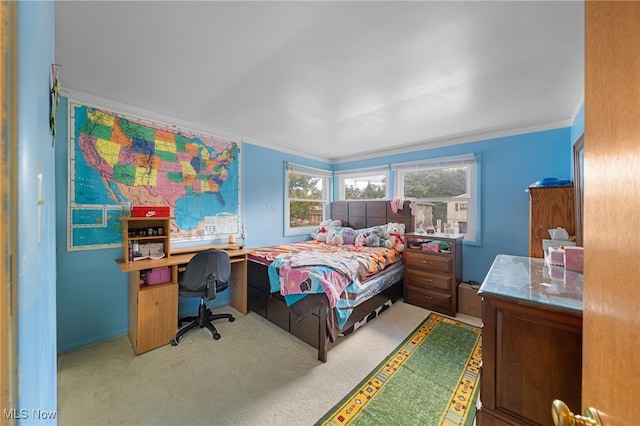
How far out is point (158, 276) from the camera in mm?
2414

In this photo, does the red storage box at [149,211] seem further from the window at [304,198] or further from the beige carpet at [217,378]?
the window at [304,198]

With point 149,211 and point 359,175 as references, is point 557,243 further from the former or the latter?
point 149,211

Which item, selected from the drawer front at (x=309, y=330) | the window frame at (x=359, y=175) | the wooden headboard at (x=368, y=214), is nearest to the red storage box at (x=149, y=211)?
the drawer front at (x=309, y=330)

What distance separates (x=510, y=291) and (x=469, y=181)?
276 cm

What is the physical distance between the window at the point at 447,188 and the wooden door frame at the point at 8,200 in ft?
13.3

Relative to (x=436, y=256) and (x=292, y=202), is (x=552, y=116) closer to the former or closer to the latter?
(x=436, y=256)

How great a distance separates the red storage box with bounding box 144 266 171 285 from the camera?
237cm

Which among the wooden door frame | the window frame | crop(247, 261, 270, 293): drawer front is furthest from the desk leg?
the wooden door frame

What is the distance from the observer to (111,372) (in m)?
1.94

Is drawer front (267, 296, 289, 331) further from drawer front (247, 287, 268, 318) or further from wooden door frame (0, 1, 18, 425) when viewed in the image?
wooden door frame (0, 1, 18, 425)

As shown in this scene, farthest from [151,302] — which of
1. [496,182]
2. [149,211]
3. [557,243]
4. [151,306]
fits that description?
[496,182]

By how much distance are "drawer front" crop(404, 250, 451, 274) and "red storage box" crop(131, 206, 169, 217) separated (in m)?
3.12

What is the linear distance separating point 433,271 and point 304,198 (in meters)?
2.56

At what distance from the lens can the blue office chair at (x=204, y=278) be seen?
2377 millimetres
